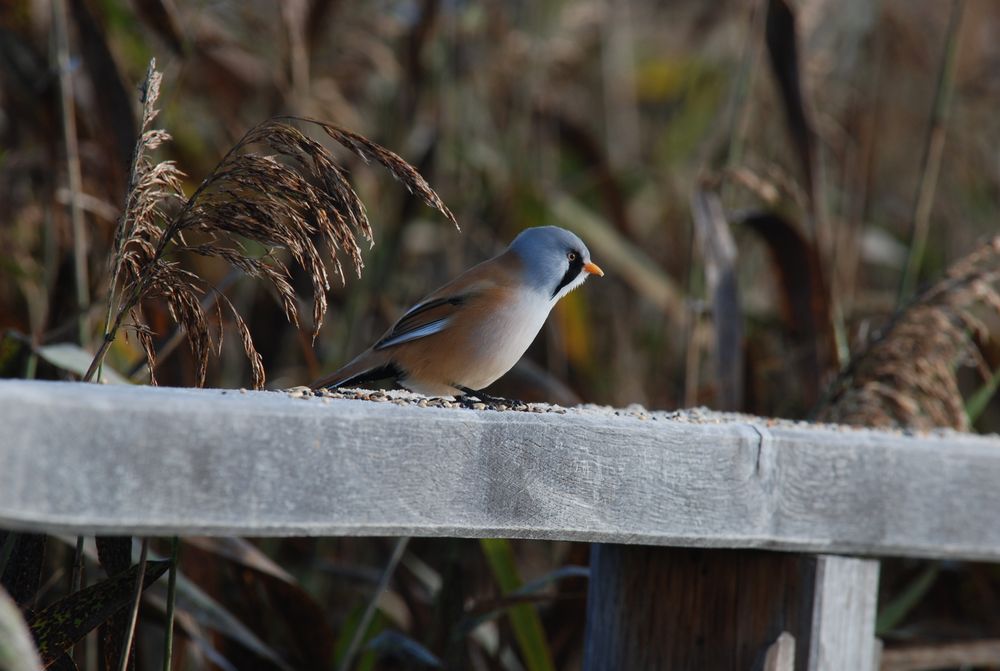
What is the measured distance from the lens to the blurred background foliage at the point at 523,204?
2.57m

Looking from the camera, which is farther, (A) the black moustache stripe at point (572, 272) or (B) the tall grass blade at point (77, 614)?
(A) the black moustache stripe at point (572, 272)

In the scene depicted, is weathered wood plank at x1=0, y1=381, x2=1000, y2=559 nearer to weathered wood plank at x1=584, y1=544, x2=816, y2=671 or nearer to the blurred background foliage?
weathered wood plank at x1=584, y1=544, x2=816, y2=671

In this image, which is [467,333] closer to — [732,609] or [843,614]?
[732,609]

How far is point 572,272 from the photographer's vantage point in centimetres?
268

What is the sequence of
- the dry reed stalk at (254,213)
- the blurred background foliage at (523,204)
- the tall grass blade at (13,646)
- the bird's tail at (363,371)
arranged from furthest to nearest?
the blurred background foliage at (523,204), the bird's tail at (363,371), the dry reed stalk at (254,213), the tall grass blade at (13,646)

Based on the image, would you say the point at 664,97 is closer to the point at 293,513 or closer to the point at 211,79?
the point at 211,79

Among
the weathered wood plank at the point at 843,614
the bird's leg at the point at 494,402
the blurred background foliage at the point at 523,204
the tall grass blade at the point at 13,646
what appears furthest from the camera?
the blurred background foliage at the point at 523,204

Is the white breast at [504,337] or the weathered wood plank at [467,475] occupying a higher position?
the white breast at [504,337]

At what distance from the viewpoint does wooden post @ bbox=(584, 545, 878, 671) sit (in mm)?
1948

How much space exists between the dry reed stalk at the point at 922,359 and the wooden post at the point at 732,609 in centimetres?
54

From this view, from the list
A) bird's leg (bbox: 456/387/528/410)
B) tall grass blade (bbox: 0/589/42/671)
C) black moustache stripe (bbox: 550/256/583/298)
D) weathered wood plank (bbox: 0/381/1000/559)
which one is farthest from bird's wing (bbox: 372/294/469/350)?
tall grass blade (bbox: 0/589/42/671)

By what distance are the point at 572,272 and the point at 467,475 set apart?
126cm

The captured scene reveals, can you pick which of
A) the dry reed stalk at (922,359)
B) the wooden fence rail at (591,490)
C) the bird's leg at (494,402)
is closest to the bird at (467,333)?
the bird's leg at (494,402)

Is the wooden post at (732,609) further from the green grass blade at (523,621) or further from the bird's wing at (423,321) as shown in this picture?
the bird's wing at (423,321)
